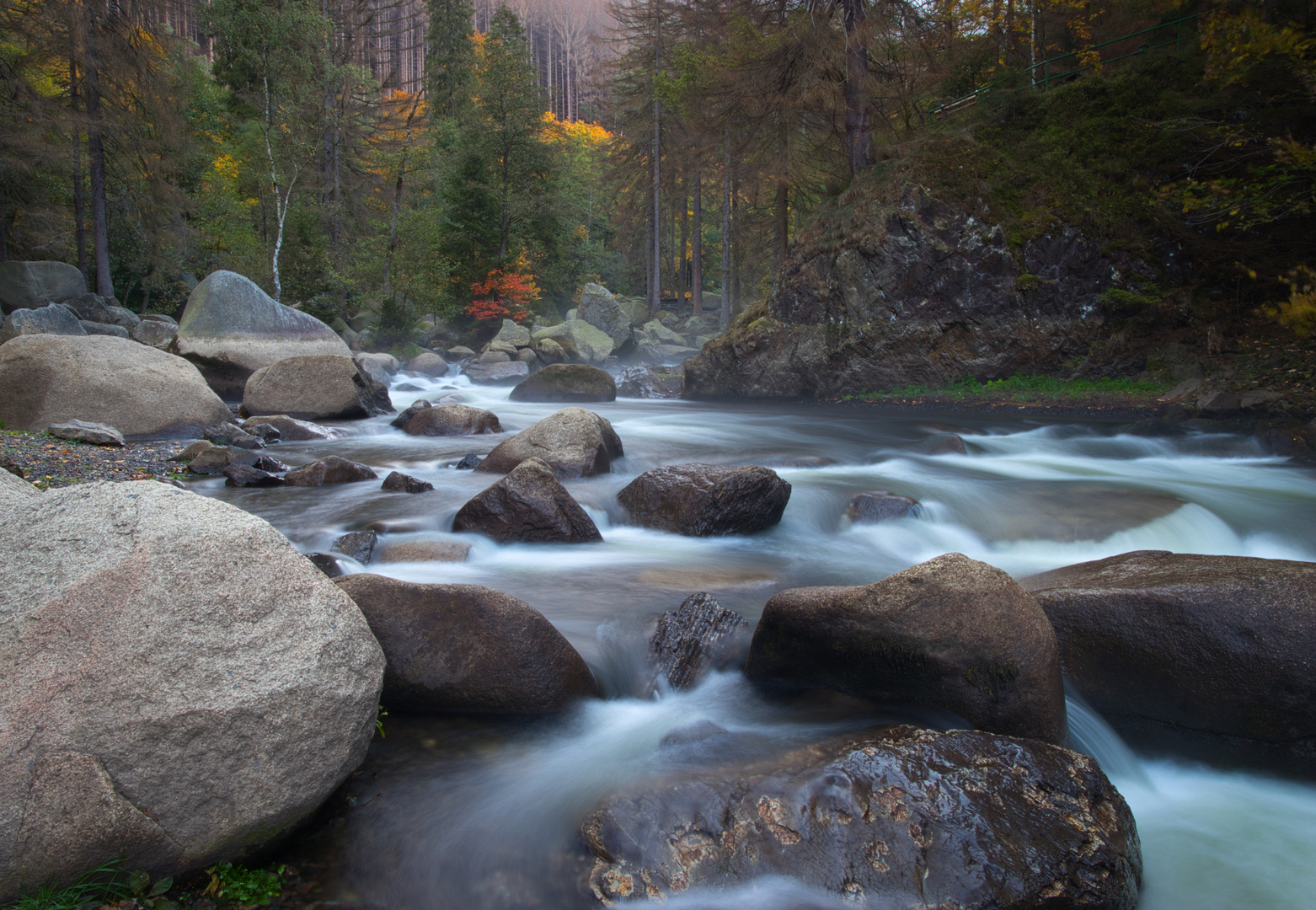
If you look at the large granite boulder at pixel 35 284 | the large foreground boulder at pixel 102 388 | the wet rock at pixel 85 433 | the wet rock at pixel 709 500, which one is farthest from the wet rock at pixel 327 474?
the large granite boulder at pixel 35 284

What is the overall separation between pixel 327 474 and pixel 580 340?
21.6 meters

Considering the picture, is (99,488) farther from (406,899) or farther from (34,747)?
(406,899)

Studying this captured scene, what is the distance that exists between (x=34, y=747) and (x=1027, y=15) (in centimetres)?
2360

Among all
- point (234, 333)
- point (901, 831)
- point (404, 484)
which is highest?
point (234, 333)

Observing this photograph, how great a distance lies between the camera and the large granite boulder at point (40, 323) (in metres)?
14.1

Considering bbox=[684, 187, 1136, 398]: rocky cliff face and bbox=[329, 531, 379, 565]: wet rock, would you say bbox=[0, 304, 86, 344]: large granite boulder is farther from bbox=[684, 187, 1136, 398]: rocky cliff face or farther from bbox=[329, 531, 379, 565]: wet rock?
bbox=[684, 187, 1136, 398]: rocky cliff face

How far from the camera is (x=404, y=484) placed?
7.98m

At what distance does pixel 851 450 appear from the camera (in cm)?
1115

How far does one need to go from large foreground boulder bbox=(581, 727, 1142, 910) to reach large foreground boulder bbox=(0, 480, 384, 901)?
119 cm

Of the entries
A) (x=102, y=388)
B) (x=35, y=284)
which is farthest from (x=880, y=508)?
(x=35, y=284)

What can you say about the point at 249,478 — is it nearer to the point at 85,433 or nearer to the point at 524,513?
the point at 85,433

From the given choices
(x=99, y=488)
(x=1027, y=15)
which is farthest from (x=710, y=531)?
(x=1027, y=15)

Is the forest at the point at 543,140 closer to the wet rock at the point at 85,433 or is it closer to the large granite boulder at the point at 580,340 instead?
the large granite boulder at the point at 580,340

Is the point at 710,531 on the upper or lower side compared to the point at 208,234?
lower
